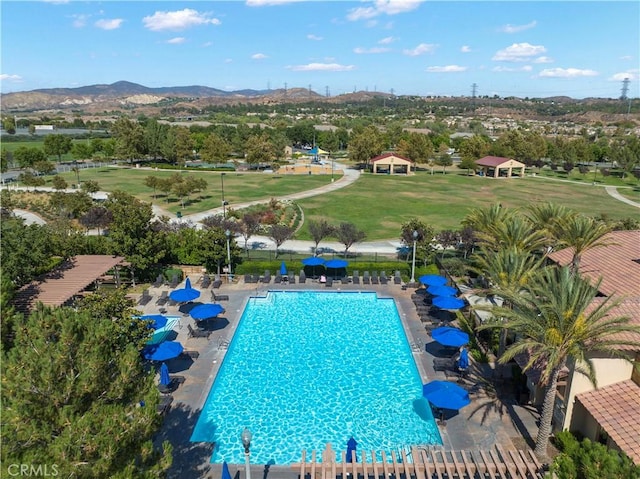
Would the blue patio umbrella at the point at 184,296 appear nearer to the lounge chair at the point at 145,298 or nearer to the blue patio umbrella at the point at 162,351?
the lounge chair at the point at 145,298

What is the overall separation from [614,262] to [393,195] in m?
44.2

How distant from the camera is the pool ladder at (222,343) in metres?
23.8

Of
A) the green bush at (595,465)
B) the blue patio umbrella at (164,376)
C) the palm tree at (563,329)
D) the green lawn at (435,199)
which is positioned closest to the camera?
the green bush at (595,465)

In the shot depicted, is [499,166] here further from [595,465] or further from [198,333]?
[595,465]

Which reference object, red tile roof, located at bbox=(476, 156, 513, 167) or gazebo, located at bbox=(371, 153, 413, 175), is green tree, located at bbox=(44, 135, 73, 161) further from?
red tile roof, located at bbox=(476, 156, 513, 167)

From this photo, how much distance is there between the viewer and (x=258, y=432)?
58.3 ft

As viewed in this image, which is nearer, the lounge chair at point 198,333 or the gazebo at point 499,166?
the lounge chair at point 198,333

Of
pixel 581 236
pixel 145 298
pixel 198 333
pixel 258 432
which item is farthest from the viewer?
pixel 145 298

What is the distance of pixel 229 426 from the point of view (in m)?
18.0

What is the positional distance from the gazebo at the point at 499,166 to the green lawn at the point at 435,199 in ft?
10.6

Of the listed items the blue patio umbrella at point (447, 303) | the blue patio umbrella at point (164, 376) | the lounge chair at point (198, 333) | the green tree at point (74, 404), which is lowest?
the lounge chair at point (198, 333)

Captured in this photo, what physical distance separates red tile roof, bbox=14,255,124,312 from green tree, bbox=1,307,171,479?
44.1 ft

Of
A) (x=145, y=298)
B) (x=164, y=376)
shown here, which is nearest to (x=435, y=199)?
(x=145, y=298)

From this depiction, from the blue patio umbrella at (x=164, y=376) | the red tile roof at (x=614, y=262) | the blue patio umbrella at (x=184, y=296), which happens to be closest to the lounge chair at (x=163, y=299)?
the blue patio umbrella at (x=184, y=296)
